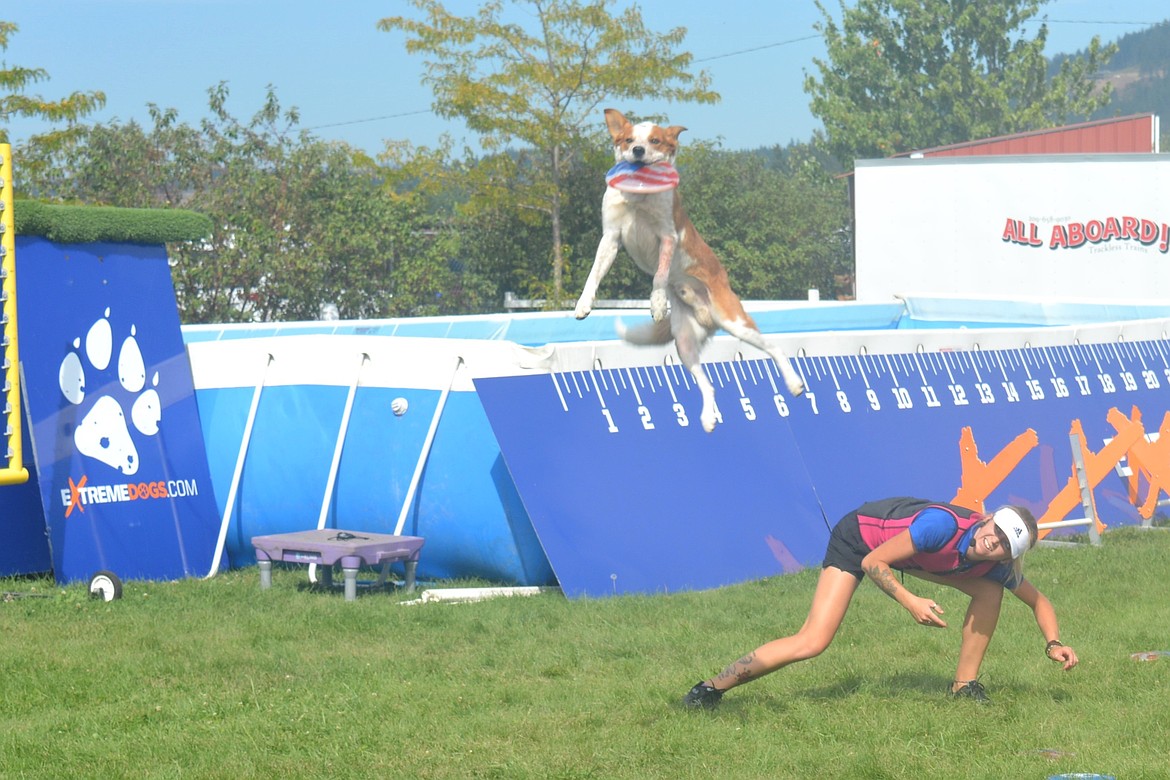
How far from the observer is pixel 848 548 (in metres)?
7.07

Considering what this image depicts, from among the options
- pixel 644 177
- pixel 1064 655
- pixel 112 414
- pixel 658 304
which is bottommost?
pixel 1064 655

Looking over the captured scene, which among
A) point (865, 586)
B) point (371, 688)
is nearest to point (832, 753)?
point (371, 688)

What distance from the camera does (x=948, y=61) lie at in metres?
82.1

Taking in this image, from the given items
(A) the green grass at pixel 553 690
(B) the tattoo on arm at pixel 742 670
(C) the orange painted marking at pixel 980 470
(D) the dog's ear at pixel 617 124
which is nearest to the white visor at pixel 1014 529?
(A) the green grass at pixel 553 690

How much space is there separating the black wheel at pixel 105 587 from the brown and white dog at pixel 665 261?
4879 millimetres

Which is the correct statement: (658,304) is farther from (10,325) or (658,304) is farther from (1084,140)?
(1084,140)

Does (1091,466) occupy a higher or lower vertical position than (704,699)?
lower

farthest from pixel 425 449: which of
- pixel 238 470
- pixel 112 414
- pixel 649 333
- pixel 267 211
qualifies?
pixel 267 211

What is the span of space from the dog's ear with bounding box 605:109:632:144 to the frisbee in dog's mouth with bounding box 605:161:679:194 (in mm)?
120

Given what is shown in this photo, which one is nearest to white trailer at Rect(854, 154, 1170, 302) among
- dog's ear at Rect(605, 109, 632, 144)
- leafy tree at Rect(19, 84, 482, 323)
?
leafy tree at Rect(19, 84, 482, 323)

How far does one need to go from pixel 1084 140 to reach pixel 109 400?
107 feet

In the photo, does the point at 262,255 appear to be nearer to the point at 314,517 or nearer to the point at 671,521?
the point at 314,517

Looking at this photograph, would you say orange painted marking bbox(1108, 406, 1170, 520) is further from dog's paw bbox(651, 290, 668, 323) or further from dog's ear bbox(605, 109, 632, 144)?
dog's ear bbox(605, 109, 632, 144)

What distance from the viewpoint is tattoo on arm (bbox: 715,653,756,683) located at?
6.93 metres
